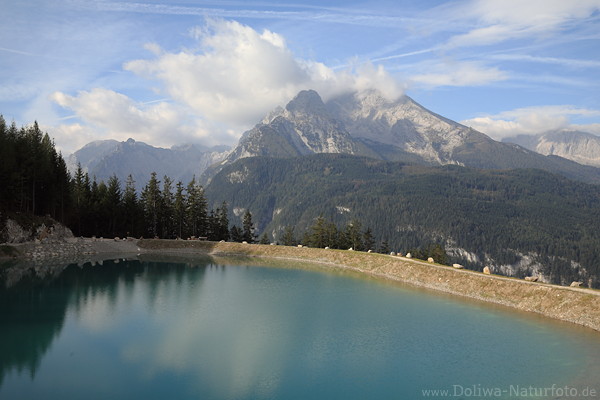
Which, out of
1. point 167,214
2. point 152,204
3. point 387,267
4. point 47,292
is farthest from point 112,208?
point 387,267

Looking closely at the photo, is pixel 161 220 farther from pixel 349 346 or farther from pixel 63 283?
pixel 349 346

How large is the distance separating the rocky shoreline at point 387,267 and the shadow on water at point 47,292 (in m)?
5.35

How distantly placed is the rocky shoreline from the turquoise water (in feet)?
14.9

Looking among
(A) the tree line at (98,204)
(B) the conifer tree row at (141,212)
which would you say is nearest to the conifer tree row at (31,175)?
(A) the tree line at (98,204)

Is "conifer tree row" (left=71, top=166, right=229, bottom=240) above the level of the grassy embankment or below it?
above

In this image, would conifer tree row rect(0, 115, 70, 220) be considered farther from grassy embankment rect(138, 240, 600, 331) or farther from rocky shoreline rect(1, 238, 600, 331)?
grassy embankment rect(138, 240, 600, 331)

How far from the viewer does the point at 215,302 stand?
57031 millimetres

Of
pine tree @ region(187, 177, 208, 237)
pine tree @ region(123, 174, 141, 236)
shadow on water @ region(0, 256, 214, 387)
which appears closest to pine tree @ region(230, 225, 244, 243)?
pine tree @ region(187, 177, 208, 237)

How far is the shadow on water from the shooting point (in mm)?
34781

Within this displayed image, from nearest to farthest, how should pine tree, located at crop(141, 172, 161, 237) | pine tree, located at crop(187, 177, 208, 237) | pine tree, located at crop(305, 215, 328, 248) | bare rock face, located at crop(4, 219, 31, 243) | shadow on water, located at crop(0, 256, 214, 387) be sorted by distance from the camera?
shadow on water, located at crop(0, 256, 214, 387) < bare rock face, located at crop(4, 219, 31, 243) < pine tree, located at crop(141, 172, 161, 237) < pine tree, located at crop(305, 215, 328, 248) < pine tree, located at crop(187, 177, 208, 237)

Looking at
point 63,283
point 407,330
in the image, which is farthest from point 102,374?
point 63,283

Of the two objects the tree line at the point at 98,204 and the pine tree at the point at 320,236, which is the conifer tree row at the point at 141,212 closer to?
the tree line at the point at 98,204

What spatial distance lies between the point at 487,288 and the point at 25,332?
208ft

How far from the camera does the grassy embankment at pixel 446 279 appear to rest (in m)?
55.6
